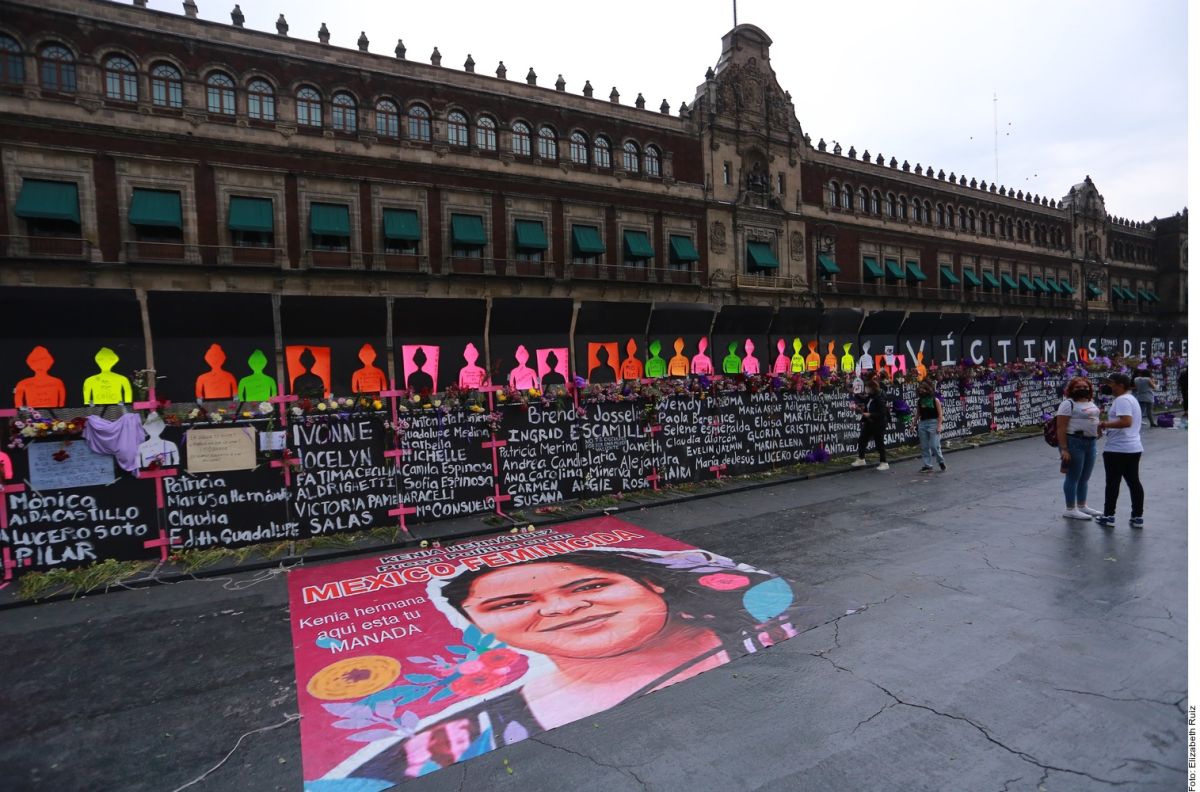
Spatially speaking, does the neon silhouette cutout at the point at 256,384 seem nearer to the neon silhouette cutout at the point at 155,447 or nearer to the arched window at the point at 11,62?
the neon silhouette cutout at the point at 155,447

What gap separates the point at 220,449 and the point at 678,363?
7317 millimetres

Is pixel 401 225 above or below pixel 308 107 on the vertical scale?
below

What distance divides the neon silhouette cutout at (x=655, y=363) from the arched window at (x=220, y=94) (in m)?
23.0

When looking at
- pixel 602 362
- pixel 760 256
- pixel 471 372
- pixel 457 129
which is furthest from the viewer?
pixel 760 256

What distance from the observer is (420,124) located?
89.4 feet

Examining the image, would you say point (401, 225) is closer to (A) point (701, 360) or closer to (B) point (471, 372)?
(A) point (701, 360)

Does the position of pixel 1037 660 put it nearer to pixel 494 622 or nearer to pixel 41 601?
pixel 494 622

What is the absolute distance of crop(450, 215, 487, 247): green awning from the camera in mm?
27469

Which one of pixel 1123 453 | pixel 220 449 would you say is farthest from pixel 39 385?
pixel 1123 453

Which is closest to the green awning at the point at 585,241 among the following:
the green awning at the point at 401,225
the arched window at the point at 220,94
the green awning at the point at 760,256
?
the green awning at the point at 401,225

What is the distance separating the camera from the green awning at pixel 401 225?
26.1 meters

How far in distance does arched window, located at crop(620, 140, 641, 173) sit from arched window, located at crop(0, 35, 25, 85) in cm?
2446

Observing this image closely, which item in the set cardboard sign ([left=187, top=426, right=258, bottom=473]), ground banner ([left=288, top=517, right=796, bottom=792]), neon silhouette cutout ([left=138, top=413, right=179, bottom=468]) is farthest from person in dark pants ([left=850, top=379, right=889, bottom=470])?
neon silhouette cutout ([left=138, top=413, right=179, bottom=468])

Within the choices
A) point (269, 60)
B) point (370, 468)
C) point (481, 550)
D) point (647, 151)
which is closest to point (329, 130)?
point (269, 60)
